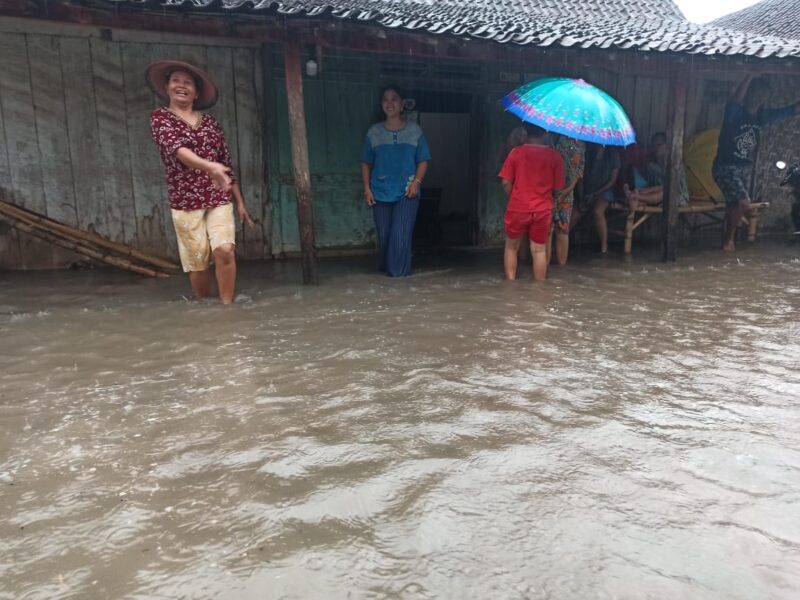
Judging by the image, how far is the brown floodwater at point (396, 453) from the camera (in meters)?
1.83

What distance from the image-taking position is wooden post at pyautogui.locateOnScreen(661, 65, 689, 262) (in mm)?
6492

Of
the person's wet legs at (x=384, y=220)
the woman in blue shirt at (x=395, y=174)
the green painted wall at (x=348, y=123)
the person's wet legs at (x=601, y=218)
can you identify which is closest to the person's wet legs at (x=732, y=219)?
the person's wet legs at (x=601, y=218)

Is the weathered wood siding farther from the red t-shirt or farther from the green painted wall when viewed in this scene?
the red t-shirt

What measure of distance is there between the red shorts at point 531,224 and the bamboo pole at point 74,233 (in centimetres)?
333

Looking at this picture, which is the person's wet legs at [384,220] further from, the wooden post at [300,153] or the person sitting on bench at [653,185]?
the person sitting on bench at [653,185]

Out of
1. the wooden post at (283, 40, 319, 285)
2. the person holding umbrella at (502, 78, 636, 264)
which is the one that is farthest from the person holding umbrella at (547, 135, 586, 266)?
the wooden post at (283, 40, 319, 285)

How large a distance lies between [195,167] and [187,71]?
690 mm

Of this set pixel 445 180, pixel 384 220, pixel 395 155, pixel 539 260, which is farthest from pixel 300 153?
pixel 445 180

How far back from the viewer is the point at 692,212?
796cm

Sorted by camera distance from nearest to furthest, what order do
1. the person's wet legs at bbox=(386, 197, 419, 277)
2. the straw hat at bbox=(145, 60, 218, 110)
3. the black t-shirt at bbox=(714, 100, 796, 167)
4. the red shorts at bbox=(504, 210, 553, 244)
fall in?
the straw hat at bbox=(145, 60, 218, 110) < the red shorts at bbox=(504, 210, 553, 244) < the person's wet legs at bbox=(386, 197, 419, 277) < the black t-shirt at bbox=(714, 100, 796, 167)

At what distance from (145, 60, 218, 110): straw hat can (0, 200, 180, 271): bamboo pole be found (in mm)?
1971

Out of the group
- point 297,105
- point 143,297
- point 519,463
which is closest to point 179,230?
point 143,297

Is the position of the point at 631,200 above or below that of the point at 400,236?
above

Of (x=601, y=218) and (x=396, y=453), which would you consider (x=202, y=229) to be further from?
(x=601, y=218)
